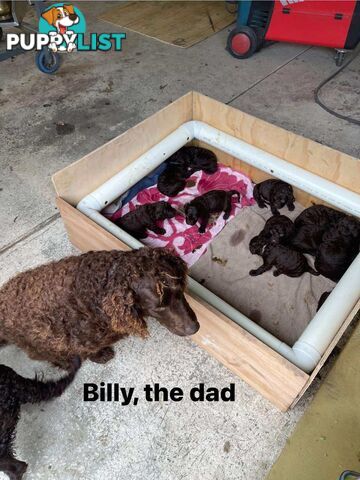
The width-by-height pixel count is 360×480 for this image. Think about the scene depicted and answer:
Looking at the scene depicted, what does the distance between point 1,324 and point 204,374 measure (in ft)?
3.88

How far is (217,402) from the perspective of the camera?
2223mm

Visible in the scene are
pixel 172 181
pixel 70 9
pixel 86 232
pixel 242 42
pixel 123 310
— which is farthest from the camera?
pixel 70 9

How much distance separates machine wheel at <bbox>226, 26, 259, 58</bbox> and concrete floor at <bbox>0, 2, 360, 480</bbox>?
11cm

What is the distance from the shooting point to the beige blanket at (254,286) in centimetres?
261

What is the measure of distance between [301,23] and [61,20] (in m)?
3.17

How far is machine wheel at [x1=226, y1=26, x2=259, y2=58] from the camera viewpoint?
189 inches

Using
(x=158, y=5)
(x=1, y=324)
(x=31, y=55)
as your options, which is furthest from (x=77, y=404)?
(x=158, y=5)

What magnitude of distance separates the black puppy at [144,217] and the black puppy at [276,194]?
77 centimetres

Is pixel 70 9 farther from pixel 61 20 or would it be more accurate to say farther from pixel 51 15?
pixel 51 15

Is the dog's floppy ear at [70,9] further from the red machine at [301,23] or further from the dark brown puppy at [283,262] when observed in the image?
the dark brown puppy at [283,262]

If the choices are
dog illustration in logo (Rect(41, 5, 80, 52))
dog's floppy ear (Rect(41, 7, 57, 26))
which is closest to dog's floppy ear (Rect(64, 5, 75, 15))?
dog illustration in logo (Rect(41, 5, 80, 52))

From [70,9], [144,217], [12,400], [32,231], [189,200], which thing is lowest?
[32,231]

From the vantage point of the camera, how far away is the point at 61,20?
17.3ft

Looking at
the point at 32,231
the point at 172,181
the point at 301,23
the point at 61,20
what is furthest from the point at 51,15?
the point at 32,231
